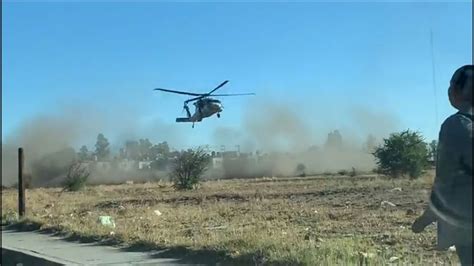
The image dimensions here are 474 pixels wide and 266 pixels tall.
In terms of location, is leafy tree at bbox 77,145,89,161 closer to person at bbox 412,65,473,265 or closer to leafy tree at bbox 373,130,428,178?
leafy tree at bbox 373,130,428,178

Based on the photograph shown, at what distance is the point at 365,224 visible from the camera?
14.7m

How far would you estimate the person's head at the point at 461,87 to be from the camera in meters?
5.00

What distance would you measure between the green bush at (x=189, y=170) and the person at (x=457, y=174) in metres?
35.4

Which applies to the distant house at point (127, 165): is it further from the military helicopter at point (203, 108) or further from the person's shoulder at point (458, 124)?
the person's shoulder at point (458, 124)

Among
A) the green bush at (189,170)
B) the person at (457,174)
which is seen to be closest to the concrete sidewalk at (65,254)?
the person at (457,174)

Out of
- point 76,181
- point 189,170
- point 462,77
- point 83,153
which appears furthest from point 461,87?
point 83,153

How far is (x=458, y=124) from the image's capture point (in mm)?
4910

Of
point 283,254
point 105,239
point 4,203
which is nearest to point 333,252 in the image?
point 283,254

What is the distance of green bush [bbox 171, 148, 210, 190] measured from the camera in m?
40.7

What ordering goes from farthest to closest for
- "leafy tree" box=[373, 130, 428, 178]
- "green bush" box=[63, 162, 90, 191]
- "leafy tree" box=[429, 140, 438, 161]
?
1. "green bush" box=[63, 162, 90, 191]
2. "leafy tree" box=[373, 130, 428, 178]
3. "leafy tree" box=[429, 140, 438, 161]

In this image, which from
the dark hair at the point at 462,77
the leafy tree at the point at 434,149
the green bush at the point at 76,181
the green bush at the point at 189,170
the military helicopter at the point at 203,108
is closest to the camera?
the dark hair at the point at 462,77

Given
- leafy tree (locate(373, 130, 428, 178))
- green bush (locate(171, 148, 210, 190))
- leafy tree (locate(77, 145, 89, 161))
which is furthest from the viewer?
leafy tree (locate(77, 145, 89, 161))

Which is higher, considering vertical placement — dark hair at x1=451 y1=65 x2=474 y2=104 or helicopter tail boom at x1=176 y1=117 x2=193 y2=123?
helicopter tail boom at x1=176 y1=117 x2=193 y2=123

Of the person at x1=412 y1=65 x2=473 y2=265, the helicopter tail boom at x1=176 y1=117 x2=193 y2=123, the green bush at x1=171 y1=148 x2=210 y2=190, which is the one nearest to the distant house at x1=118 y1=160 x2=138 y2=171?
the green bush at x1=171 y1=148 x2=210 y2=190
